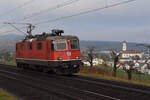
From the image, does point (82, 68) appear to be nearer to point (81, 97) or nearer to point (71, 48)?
point (71, 48)

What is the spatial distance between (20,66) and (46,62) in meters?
9.49

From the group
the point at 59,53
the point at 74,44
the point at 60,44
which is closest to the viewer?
the point at 59,53

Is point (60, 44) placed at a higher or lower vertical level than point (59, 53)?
higher

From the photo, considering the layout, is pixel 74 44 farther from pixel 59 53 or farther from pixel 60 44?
pixel 59 53

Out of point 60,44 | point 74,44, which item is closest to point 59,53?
point 60,44

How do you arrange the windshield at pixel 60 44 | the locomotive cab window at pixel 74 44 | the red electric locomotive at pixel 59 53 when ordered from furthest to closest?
the locomotive cab window at pixel 74 44, the windshield at pixel 60 44, the red electric locomotive at pixel 59 53

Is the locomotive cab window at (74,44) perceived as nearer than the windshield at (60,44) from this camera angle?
No

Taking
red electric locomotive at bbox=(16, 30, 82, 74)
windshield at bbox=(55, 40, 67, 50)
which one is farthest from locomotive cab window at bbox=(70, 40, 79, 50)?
windshield at bbox=(55, 40, 67, 50)

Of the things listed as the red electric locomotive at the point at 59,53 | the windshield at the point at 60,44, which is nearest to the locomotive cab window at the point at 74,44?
the red electric locomotive at the point at 59,53

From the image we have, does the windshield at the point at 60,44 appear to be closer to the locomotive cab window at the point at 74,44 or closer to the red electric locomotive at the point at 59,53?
the red electric locomotive at the point at 59,53

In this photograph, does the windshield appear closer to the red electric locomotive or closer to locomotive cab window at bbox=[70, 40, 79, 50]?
the red electric locomotive

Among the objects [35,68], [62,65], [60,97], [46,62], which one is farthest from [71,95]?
[35,68]

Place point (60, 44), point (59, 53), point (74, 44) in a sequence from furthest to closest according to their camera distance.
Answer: point (74, 44)
point (60, 44)
point (59, 53)

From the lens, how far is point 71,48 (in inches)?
785
